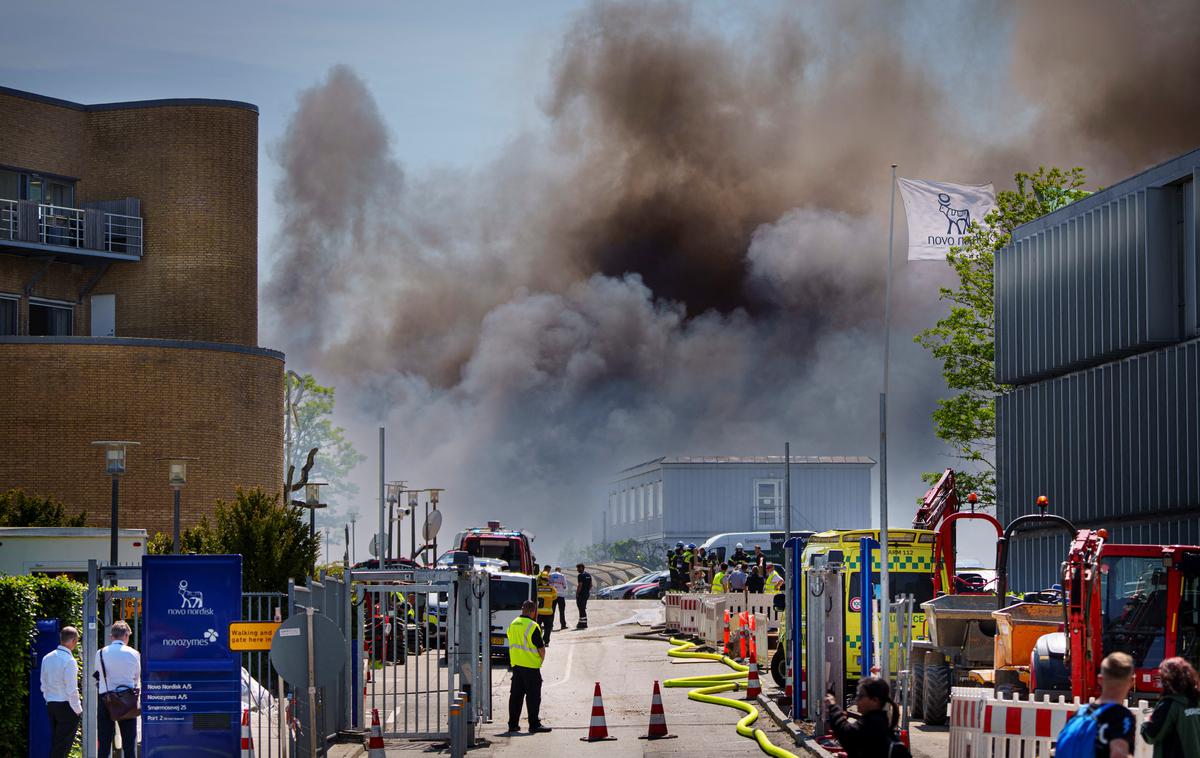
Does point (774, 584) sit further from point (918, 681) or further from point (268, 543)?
point (918, 681)

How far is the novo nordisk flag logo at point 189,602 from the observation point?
1546 centimetres

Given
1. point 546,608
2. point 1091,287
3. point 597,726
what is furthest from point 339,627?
point 1091,287

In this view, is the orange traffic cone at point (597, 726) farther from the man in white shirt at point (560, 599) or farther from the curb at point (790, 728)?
the man in white shirt at point (560, 599)

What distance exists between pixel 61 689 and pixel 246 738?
2.16 meters

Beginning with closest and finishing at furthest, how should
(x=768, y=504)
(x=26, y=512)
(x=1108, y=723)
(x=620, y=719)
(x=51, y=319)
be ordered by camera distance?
(x=1108, y=723) → (x=620, y=719) → (x=26, y=512) → (x=51, y=319) → (x=768, y=504)

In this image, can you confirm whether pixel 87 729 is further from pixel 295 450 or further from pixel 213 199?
pixel 295 450

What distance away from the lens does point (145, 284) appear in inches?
2110

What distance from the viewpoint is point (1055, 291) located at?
3612 cm

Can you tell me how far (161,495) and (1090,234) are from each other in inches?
1136

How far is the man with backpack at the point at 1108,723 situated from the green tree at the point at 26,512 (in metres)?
36.2

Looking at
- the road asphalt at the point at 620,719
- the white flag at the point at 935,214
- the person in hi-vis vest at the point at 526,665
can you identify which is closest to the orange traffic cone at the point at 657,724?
the road asphalt at the point at 620,719

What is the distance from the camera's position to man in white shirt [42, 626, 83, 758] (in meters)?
15.8

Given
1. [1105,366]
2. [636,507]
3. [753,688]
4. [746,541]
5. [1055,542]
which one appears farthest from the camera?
[636,507]

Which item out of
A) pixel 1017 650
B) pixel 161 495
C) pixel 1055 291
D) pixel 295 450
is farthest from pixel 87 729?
pixel 295 450
